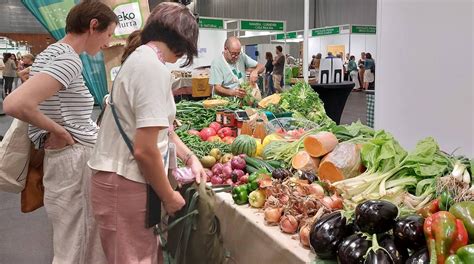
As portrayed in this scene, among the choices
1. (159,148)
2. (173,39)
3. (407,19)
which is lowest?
(159,148)

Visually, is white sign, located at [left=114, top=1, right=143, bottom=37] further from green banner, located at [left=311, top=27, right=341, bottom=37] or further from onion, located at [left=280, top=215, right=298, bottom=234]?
green banner, located at [left=311, top=27, right=341, bottom=37]

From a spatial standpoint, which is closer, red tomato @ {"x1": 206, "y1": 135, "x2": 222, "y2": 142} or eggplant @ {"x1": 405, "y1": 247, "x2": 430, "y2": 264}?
eggplant @ {"x1": 405, "y1": 247, "x2": 430, "y2": 264}

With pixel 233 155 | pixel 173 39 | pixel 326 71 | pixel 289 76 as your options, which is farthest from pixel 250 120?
pixel 326 71

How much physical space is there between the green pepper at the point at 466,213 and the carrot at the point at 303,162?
962 mm

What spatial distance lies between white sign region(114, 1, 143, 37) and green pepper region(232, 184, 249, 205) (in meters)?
2.27

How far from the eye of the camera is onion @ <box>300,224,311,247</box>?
158cm

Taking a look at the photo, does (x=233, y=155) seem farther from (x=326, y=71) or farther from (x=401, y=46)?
(x=326, y=71)

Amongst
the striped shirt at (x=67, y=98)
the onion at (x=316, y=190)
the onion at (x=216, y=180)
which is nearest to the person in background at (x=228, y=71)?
the onion at (x=216, y=180)

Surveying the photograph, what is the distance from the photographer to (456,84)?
3.04 metres

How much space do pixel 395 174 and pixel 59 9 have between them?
2.99m

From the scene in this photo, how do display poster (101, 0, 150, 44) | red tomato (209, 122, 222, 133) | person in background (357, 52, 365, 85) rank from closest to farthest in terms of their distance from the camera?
red tomato (209, 122, 222, 133)
display poster (101, 0, 150, 44)
person in background (357, 52, 365, 85)

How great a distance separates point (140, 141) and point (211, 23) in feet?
43.2

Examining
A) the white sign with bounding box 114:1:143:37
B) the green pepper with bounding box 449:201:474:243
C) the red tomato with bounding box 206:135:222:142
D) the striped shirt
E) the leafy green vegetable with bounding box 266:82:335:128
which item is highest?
the white sign with bounding box 114:1:143:37

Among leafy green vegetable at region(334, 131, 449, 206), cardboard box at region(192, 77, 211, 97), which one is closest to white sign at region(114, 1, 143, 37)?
leafy green vegetable at region(334, 131, 449, 206)
